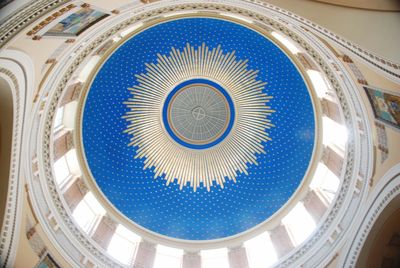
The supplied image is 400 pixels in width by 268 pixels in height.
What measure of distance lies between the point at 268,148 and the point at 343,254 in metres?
5.97

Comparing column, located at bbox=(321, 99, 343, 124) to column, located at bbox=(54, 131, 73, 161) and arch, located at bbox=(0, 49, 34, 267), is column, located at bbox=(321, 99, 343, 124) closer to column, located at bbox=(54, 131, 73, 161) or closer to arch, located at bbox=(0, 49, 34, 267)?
arch, located at bbox=(0, 49, 34, 267)

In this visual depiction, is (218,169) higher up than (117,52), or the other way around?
(117,52)

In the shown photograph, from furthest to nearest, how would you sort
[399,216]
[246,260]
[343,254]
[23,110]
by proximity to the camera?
[246,260] → [343,254] → [399,216] → [23,110]

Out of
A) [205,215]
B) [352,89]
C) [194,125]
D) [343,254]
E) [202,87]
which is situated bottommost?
[343,254]

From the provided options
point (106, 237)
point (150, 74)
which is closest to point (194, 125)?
point (150, 74)

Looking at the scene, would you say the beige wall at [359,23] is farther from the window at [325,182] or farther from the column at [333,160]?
the window at [325,182]

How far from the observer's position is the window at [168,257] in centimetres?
1364

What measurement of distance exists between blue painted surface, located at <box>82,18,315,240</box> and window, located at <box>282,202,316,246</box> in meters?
0.67

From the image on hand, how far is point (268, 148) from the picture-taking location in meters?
14.8

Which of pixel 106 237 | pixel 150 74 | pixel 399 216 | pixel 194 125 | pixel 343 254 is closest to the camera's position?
pixel 399 216

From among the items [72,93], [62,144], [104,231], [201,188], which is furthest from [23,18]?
[201,188]

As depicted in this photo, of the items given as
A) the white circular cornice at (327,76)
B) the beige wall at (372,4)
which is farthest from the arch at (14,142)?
the beige wall at (372,4)

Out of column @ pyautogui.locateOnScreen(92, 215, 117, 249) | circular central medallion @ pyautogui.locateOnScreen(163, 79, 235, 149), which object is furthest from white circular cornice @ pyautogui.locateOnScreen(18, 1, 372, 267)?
circular central medallion @ pyautogui.locateOnScreen(163, 79, 235, 149)

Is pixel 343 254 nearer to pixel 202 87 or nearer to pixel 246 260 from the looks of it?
pixel 246 260
